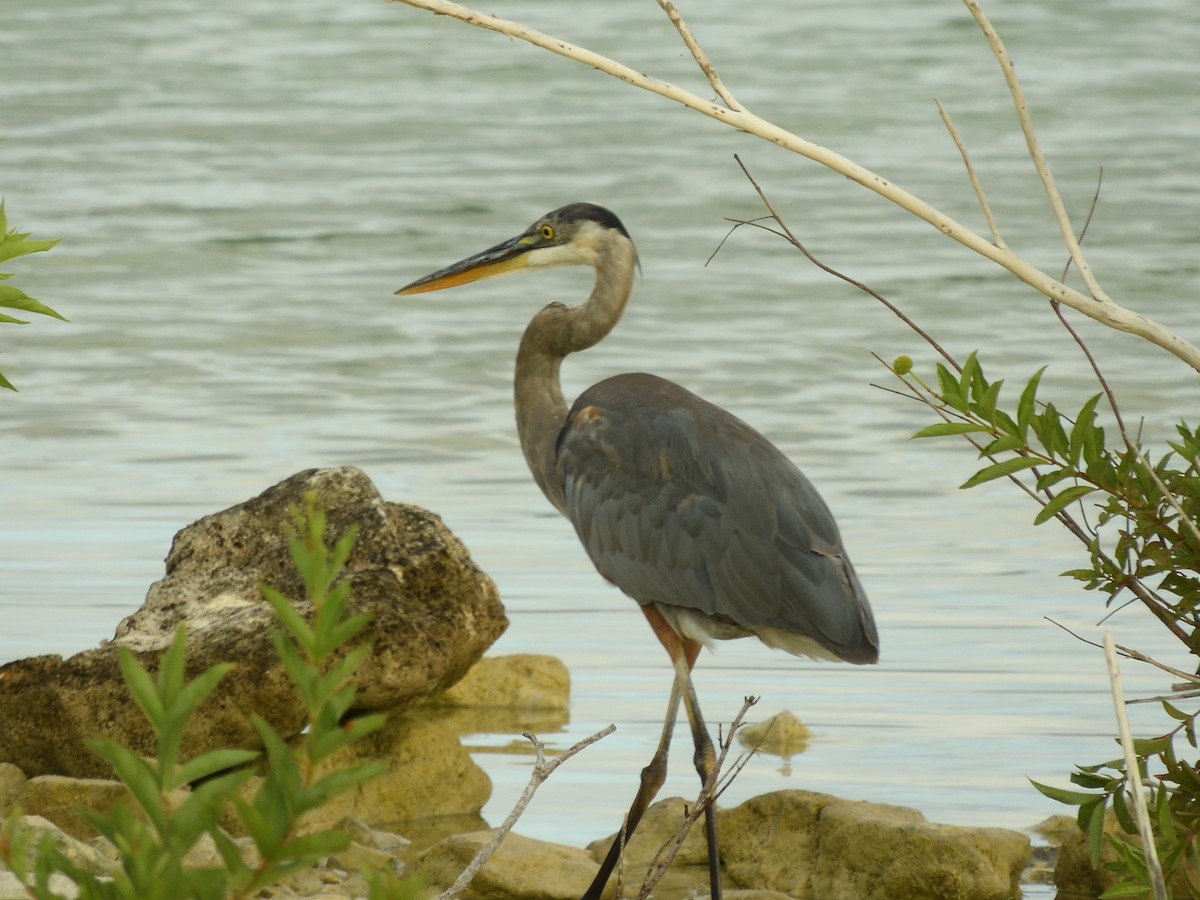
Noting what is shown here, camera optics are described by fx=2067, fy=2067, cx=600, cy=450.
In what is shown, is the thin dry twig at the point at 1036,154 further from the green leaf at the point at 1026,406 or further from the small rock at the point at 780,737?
the small rock at the point at 780,737

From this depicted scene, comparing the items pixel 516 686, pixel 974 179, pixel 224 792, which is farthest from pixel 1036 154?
pixel 516 686

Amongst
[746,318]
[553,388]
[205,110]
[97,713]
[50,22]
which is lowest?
[97,713]

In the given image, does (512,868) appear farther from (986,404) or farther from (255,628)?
(986,404)

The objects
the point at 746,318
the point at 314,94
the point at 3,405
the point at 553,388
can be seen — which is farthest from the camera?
the point at 314,94

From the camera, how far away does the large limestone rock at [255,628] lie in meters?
5.58

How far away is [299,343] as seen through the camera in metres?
13.1

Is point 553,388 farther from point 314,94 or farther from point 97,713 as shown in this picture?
point 314,94

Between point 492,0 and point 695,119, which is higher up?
point 492,0

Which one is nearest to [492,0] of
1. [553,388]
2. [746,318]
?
[746,318]

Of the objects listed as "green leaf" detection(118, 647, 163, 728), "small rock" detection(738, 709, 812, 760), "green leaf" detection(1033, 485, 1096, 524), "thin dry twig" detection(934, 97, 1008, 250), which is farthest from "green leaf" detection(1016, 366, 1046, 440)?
"small rock" detection(738, 709, 812, 760)

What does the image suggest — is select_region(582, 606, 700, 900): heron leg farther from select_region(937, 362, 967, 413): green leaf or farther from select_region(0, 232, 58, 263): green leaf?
select_region(0, 232, 58, 263): green leaf

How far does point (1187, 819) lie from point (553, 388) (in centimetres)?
331

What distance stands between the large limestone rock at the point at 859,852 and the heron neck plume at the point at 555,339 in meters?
1.65

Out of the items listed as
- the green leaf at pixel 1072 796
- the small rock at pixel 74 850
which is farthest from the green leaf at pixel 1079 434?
the small rock at pixel 74 850
